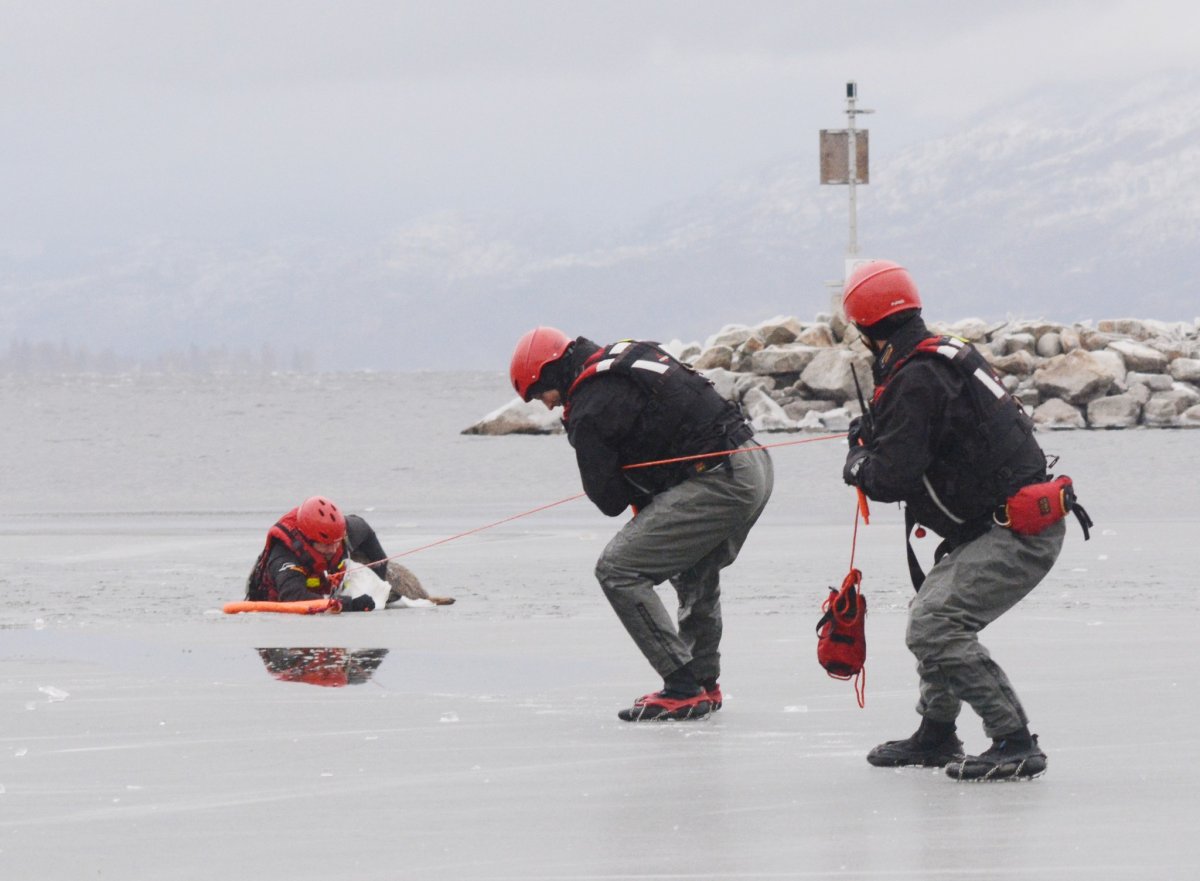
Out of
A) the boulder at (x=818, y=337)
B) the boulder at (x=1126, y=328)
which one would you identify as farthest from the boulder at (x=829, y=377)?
the boulder at (x=1126, y=328)

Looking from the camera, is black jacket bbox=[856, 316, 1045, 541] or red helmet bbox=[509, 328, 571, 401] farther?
red helmet bbox=[509, 328, 571, 401]

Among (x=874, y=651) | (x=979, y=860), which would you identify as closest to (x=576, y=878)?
(x=979, y=860)

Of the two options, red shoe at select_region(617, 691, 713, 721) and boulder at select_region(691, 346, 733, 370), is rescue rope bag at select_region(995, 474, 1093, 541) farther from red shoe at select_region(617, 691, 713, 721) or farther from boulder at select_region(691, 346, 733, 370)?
boulder at select_region(691, 346, 733, 370)

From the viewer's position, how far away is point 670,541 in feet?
25.1

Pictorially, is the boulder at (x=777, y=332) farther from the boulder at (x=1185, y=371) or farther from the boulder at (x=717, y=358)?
the boulder at (x=1185, y=371)

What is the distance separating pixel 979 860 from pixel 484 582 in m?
9.07

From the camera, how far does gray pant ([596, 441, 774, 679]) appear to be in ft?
25.0

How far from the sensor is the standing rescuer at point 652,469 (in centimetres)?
755

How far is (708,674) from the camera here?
7.98 metres

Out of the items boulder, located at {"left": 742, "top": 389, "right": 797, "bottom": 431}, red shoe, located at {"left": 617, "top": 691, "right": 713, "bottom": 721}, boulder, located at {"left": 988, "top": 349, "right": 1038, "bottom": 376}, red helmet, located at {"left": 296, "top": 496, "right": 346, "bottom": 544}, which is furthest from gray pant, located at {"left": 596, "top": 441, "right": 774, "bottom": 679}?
boulder, located at {"left": 988, "top": 349, "right": 1038, "bottom": 376}

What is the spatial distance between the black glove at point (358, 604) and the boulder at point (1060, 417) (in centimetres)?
2878

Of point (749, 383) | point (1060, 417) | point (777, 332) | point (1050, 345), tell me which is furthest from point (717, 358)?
point (1060, 417)

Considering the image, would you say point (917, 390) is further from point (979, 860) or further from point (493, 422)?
point (493, 422)

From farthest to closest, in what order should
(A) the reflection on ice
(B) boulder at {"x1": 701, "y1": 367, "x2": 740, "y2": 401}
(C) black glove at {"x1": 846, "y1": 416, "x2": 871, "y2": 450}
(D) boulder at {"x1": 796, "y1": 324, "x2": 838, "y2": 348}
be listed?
(D) boulder at {"x1": 796, "y1": 324, "x2": 838, "y2": 348} → (B) boulder at {"x1": 701, "y1": 367, "x2": 740, "y2": 401} → (A) the reflection on ice → (C) black glove at {"x1": 846, "y1": 416, "x2": 871, "y2": 450}
